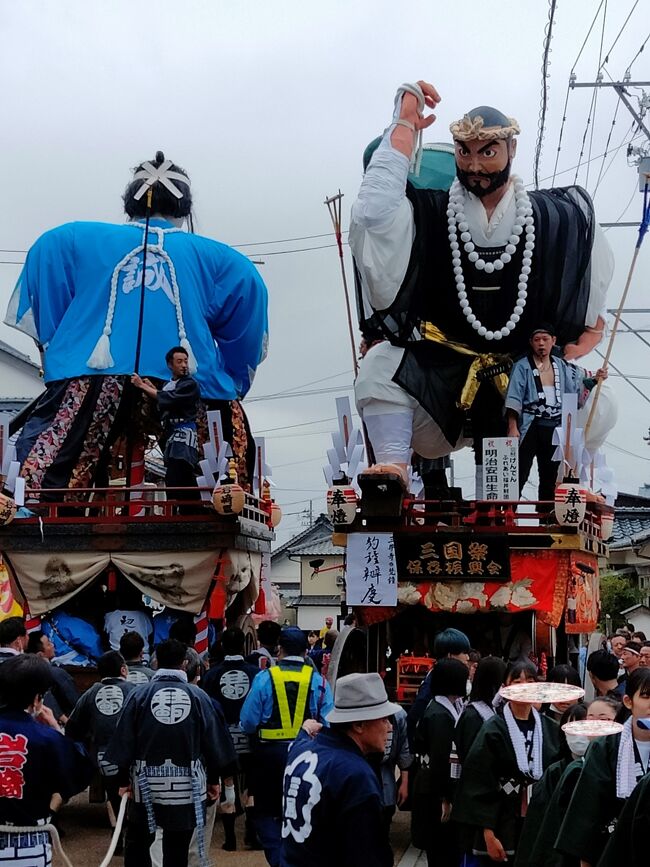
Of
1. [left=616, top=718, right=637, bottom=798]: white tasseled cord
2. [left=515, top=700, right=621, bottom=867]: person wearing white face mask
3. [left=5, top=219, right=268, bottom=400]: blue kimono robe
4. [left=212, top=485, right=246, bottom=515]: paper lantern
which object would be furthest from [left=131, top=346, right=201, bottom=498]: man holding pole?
[left=616, top=718, right=637, bottom=798]: white tasseled cord

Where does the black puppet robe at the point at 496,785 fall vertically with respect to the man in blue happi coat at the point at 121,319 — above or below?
below

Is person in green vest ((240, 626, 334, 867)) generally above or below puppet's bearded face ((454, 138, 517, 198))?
below

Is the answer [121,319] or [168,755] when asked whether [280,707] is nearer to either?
[168,755]

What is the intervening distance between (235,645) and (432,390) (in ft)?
11.8

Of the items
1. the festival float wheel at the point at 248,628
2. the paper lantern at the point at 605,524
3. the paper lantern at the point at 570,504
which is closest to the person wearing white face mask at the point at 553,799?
the paper lantern at the point at 570,504

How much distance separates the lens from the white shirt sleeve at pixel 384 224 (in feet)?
36.2

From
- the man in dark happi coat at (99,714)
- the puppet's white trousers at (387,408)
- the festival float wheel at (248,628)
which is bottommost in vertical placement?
the man in dark happi coat at (99,714)

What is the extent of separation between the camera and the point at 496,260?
11.1 meters

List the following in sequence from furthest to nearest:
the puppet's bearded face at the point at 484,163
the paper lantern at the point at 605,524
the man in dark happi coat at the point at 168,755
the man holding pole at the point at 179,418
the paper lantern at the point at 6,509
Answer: the man holding pole at the point at 179,418 → the paper lantern at the point at 6,509 → the paper lantern at the point at 605,524 → the puppet's bearded face at the point at 484,163 → the man in dark happi coat at the point at 168,755

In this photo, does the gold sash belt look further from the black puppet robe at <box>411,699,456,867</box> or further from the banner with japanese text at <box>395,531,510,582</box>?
the black puppet robe at <box>411,699,456,867</box>

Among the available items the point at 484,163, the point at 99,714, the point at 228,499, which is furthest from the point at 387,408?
the point at 99,714

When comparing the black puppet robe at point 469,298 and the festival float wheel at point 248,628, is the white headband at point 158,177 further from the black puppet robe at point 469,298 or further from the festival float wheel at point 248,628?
the festival float wheel at point 248,628

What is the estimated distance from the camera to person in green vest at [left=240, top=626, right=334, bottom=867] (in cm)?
732

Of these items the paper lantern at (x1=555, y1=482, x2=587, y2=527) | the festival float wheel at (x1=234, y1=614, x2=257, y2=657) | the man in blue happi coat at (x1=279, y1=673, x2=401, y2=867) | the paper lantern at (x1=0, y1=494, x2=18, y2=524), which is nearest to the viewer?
the man in blue happi coat at (x1=279, y1=673, x2=401, y2=867)
